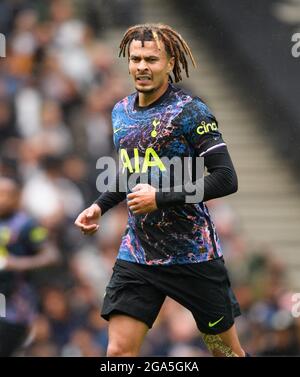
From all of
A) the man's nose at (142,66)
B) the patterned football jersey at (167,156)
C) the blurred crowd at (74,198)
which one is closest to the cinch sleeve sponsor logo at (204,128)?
the patterned football jersey at (167,156)

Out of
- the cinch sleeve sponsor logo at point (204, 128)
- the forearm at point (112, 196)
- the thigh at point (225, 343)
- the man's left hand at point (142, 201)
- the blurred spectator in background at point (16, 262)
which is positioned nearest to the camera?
the man's left hand at point (142, 201)

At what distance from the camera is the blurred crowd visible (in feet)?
37.7

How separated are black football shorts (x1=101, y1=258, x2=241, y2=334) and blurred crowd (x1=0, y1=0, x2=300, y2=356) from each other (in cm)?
417

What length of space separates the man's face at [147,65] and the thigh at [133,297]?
38.9 inches

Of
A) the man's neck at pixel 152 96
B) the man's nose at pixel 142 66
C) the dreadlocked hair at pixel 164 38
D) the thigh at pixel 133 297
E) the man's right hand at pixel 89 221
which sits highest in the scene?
the dreadlocked hair at pixel 164 38

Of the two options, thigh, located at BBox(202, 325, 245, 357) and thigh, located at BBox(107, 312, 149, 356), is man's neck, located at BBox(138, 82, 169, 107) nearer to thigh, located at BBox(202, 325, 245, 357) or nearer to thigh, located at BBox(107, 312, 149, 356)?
thigh, located at BBox(107, 312, 149, 356)

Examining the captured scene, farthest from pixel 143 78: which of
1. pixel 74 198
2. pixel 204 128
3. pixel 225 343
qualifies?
pixel 74 198

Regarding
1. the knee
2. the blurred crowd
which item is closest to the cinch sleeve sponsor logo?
the knee

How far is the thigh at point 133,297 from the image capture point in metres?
7.04

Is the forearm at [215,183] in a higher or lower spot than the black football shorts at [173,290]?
higher

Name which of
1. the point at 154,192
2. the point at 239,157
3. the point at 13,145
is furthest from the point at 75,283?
the point at 154,192

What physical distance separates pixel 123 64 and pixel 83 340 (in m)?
3.55

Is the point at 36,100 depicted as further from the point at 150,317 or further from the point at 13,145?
the point at 150,317

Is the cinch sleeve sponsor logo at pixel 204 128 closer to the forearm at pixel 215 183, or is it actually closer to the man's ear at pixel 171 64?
the forearm at pixel 215 183
